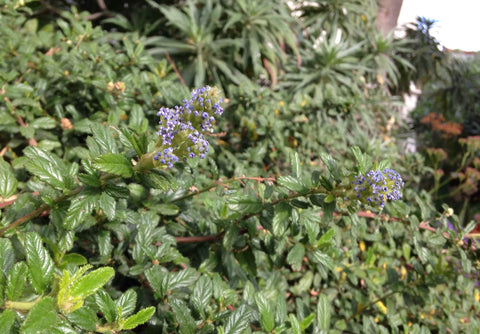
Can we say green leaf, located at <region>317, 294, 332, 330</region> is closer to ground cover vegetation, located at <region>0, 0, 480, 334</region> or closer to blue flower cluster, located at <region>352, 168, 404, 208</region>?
ground cover vegetation, located at <region>0, 0, 480, 334</region>

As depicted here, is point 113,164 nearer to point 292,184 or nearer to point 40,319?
point 40,319

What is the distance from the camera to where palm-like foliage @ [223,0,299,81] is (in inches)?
107

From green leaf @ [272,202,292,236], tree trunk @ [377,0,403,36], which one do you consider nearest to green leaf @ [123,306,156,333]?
green leaf @ [272,202,292,236]

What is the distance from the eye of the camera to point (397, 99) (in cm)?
398

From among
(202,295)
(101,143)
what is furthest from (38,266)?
(202,295)

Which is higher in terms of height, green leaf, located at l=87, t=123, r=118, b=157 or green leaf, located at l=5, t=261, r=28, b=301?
green leaf, located at l=87, t=123, r=118, b=157

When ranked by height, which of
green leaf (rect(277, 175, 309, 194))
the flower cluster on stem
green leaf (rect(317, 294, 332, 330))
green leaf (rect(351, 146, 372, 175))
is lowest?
green leaf (rect(317, 294, 332, 330))

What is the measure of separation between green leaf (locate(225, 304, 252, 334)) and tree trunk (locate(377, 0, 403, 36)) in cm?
414

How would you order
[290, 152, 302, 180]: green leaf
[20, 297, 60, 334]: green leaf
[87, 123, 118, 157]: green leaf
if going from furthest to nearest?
[290, 152, 302, 180]: green leaf → [87, 123, 118, 157]: green leaf → [20, 297, 60, 334]: green leaf

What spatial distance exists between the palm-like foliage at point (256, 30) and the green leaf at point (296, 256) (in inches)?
77.2

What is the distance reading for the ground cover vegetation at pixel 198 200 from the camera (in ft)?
2.12

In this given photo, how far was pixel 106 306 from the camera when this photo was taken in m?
0.63

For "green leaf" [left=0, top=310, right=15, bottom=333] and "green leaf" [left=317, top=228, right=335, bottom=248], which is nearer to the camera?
"green leaf" [left=0, top=310, right=15, bottom=333]

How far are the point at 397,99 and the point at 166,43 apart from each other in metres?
2.73
